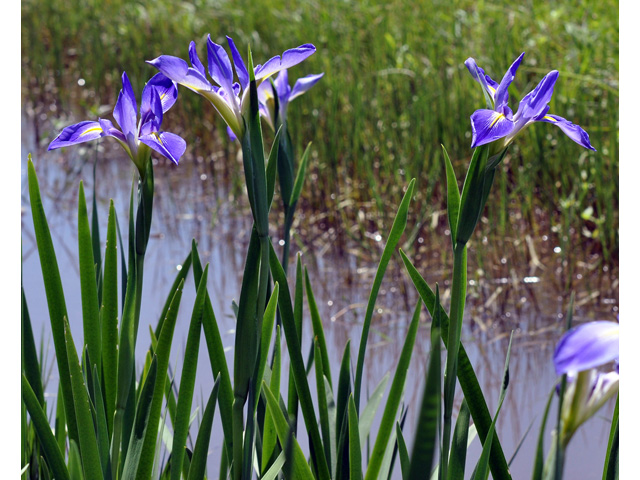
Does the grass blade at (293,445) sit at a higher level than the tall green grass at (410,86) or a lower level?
lower

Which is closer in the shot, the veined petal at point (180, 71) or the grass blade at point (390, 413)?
the veined petal at point (180, 71)

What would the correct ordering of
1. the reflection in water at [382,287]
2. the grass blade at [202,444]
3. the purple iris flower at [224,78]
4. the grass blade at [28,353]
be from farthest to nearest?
the reflection in water at [382,287] < the grass blade at [28,353] < the grass blade at [202,444] < the purple iris flower at [224,78]

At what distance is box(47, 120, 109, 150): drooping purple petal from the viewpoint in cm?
63

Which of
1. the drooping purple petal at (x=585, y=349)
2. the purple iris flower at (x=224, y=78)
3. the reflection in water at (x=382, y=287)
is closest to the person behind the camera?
the drooping purple petal at (x=585, y=349)

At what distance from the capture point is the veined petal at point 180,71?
0.56 meters

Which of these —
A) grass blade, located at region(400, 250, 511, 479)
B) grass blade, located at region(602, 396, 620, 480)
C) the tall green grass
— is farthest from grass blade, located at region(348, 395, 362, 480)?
the tall green grass

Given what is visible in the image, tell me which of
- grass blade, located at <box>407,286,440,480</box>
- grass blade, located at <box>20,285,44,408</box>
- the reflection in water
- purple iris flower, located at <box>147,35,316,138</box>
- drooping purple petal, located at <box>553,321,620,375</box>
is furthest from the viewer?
the reflection in water

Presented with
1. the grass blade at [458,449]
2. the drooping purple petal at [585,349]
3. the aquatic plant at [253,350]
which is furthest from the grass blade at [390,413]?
the drooping purple petal at [585,349]

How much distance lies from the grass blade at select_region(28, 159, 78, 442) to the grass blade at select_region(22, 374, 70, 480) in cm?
4

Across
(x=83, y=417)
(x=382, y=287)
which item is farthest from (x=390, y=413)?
(x=382, y=287)

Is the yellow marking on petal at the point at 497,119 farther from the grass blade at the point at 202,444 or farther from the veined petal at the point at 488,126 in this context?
the grass blade at the point at 202,444

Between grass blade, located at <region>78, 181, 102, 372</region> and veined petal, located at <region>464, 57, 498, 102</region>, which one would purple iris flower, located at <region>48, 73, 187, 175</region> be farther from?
veined petal, located at <region>464, 57, 498, 102</region>

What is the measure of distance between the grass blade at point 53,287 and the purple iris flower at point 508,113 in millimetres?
470

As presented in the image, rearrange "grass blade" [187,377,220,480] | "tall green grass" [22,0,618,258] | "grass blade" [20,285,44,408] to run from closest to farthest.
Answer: "grass blade" [187,377,220,480] < "grass blade" [20,285,44,408] < "tall green grass" [22,0,618,258]
